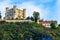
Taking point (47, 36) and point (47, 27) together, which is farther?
point (47, 27)

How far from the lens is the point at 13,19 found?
5803cm

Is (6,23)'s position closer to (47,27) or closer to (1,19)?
(1,19)

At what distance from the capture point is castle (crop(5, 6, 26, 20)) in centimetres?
5931

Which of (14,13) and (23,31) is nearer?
(23,31)

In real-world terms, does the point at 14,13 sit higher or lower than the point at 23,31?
higher

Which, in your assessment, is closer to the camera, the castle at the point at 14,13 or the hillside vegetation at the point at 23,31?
the hillside vegetation at the point at 23,31

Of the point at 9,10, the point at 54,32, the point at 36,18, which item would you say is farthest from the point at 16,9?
the point at 54,32

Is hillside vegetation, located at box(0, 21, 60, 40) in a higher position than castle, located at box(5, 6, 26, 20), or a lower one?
lower

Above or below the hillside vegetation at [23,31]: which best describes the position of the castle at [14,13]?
above

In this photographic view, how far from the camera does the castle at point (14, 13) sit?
59312 millimetres

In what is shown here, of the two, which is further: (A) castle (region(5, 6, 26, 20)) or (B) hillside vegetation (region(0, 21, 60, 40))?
(A) castle (region(5, 6, 26, 20))

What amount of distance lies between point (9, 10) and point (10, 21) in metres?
5.90

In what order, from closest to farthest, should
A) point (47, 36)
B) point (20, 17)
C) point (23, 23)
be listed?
point (47, 36)
point (23, 23)
point (20, 17)

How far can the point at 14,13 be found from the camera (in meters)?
61.2
